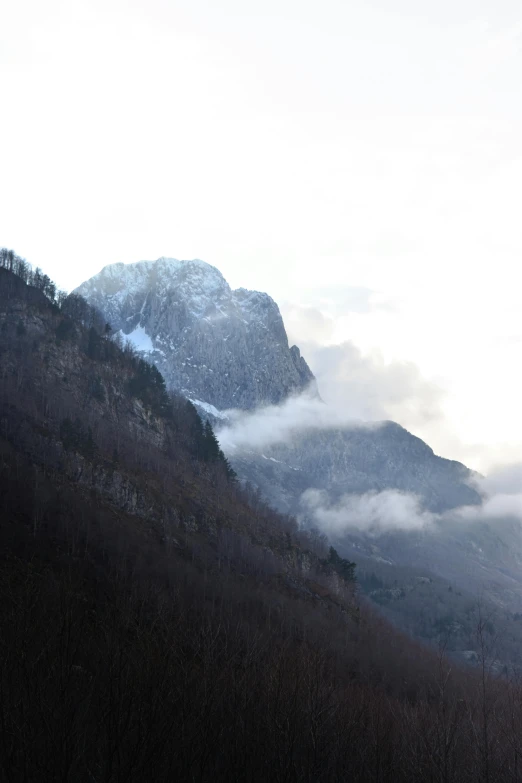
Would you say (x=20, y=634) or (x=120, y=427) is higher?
(x=120, y=427)

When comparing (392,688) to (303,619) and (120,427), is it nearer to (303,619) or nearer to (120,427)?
(303,619)

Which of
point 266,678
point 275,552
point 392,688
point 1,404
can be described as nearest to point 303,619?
point 392,688

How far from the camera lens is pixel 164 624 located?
28.6m

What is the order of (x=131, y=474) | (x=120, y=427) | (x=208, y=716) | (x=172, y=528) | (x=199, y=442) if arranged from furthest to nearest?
(x=199, y=442) → (x=120, y=427) → (x=131, y=474) → (x=172, y=528) → (x=208, y=716)

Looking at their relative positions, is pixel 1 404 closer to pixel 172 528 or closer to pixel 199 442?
pixel 172 528

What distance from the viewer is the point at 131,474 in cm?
10238

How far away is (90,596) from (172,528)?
154ft

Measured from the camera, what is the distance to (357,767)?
2580 centimetres

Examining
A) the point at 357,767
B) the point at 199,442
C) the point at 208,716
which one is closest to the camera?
the point at 208,716

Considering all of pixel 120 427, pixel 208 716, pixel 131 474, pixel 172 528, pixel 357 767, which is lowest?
pixel 357 767

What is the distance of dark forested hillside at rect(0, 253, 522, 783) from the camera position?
18.2 metres

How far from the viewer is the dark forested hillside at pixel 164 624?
18219 mm

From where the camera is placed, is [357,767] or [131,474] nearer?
[357,767]

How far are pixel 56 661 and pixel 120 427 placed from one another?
110076 mm
